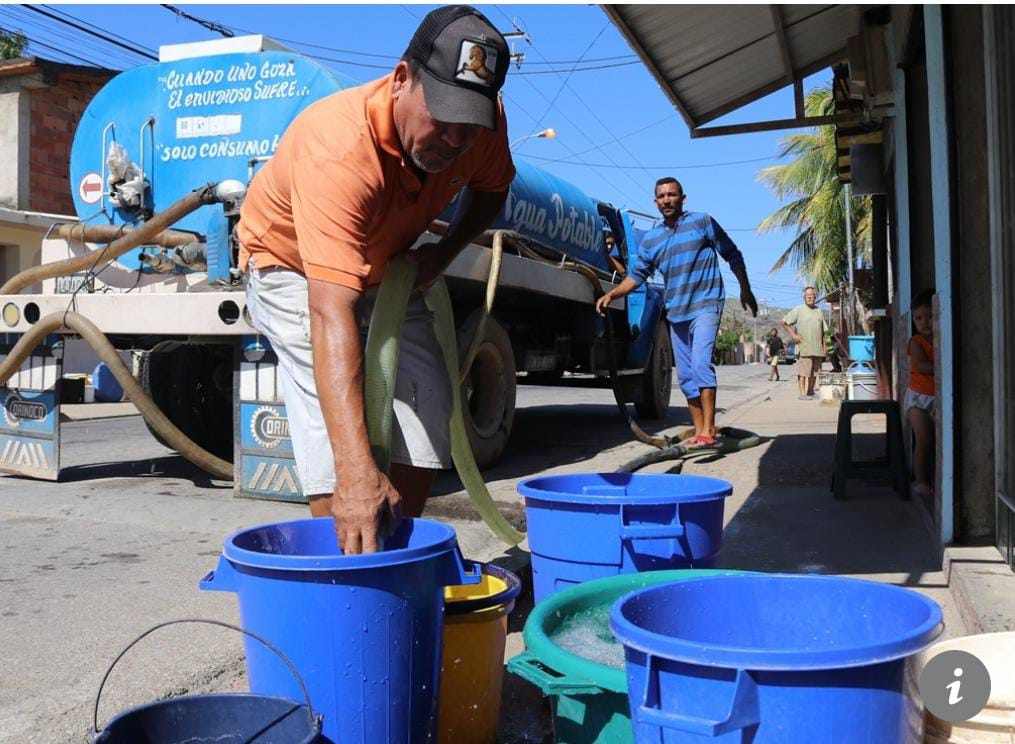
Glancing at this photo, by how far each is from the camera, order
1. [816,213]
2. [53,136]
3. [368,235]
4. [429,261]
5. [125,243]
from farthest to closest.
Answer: [816,213], [53,136], [125,243], [429,261], [368,235]

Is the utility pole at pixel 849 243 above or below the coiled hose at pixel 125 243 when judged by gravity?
above

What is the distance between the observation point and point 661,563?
8.60ft

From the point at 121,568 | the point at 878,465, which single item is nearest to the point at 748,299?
the point at 878,465

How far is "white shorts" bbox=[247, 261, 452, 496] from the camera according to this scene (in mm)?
2662

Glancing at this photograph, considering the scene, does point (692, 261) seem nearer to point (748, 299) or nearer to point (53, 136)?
point (748, 299)

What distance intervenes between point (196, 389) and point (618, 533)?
185 inches

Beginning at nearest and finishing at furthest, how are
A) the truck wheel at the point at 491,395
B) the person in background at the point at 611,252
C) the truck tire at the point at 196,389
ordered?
the truck tire at the point at 196,389
the truck wheel at the point at 491,395
the person in background at the point at 611,252

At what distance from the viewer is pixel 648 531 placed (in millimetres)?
2557

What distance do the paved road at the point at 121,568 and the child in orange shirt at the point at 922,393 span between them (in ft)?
7.04

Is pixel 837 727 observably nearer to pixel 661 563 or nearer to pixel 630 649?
pixel 630 649

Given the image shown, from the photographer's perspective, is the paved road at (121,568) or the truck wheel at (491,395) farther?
the truck wheel at (491,395)

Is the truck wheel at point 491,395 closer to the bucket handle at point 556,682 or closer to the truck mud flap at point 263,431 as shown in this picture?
the truck mud flap at point 263,431

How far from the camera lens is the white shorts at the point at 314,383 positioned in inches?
105

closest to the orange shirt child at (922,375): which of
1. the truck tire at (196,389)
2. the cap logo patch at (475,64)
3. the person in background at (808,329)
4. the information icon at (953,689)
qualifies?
the cap logo patch at (475,64)
